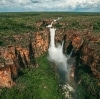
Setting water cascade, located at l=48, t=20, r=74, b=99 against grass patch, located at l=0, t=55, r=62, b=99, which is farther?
water cascade, located at l=48, t=20, r=74, b=99

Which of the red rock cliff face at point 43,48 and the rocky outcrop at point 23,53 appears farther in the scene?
the red rock cliff face at point 43,48

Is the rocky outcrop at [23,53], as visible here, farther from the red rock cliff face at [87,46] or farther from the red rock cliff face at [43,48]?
the red rock cliff face at [87,46]

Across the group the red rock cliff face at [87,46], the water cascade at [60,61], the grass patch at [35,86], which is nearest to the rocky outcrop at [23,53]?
the grass patch at [35,86]

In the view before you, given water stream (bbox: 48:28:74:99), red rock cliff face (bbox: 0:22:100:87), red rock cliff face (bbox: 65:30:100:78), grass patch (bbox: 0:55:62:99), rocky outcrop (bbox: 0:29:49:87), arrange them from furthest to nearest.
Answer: water stream (bbox: 48:28:74:99), red rock cliff face (bbox: 65:30:100:78), red rock cliff face (bbox: 0:22:100:87), rocky outcrop (bbox: 0:29:49:87), grass patch (bbox: 0:55:62:99)

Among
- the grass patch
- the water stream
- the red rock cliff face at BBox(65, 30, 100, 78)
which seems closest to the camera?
the grass patch

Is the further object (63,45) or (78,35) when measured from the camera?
(63,45)

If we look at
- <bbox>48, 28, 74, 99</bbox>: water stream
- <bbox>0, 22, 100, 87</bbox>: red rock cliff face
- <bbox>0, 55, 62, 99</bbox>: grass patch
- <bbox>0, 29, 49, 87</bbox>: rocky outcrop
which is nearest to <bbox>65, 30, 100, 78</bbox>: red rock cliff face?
<bbox>0, 22, 100, 87</bbox>: red rock cliff face

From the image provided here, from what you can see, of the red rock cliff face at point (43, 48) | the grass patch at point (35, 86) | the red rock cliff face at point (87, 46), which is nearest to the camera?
the grass patch at point (35, 86)

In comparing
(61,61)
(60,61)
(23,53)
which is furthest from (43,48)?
(23,53)

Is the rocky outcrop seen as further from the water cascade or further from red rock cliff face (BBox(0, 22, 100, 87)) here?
the water cascade

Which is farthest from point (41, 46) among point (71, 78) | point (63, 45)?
point (71, 78)

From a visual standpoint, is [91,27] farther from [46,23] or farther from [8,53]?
[8,53]
